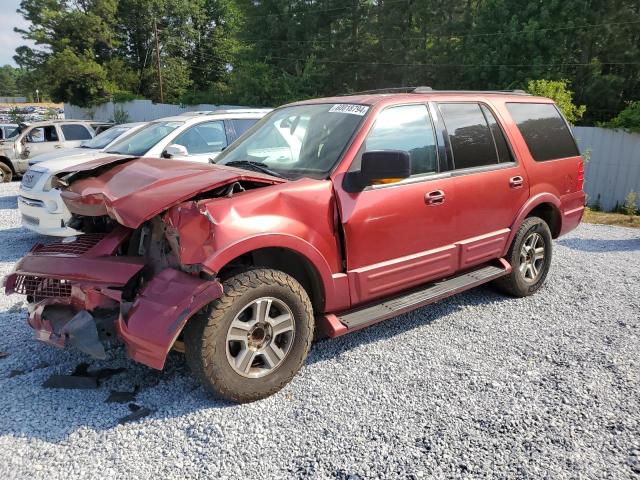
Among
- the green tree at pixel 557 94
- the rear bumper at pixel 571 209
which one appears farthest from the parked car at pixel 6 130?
the rear bumper at pixel 571 209

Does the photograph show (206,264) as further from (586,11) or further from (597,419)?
(586,11)

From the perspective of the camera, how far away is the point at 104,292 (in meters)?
3.09

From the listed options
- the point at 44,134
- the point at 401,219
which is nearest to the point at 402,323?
the point at 401,219

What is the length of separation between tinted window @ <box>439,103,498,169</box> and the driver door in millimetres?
235

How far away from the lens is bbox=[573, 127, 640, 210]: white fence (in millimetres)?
14891

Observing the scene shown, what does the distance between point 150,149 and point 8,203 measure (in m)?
5.61

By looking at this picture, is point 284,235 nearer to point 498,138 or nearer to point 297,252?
point 297,252

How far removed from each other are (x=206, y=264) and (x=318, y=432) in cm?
119

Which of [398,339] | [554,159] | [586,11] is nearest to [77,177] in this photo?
[398,339]

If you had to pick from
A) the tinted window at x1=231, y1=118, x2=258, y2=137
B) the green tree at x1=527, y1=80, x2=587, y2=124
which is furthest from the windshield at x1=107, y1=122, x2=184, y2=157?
the green tree at x1=527, y1=80, x2=587, y2=124

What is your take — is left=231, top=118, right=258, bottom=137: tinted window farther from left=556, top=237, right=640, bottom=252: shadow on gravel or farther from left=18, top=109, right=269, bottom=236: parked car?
left=556, top=237, right=640, bottom=252: shadow on gravel

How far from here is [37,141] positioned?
13953mm

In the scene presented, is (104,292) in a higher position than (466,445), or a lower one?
higher

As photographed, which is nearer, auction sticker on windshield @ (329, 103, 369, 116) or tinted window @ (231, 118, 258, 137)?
auction sticker on windshield @ (329, 103, 369, 116)
